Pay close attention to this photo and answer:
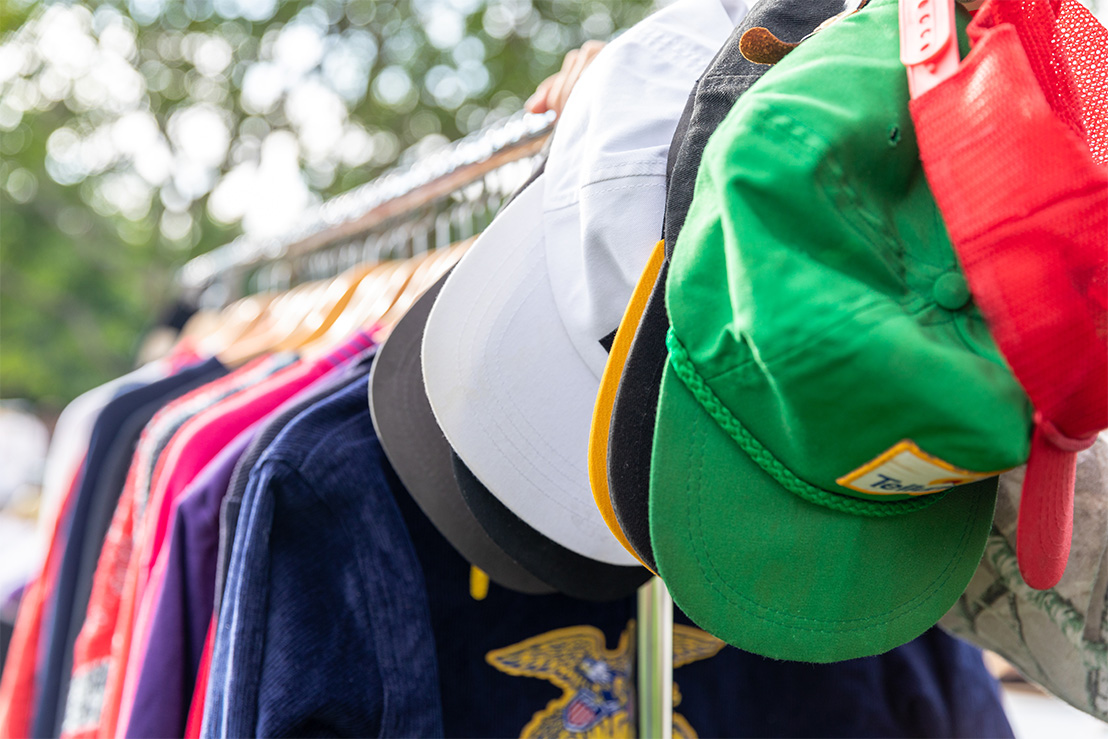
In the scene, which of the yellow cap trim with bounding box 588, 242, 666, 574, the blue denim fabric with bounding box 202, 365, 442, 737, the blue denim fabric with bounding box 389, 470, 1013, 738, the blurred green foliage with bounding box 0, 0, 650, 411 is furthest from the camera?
the blurred green foliage with bounding box 0, 0, 650, 411

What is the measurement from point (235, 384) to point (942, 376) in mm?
743

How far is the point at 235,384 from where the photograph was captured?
0.83m

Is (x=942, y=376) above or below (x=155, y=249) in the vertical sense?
below

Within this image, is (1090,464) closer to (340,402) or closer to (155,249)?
(340,402)

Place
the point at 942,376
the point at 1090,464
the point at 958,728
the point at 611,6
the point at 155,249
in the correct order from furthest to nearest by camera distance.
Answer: the point at 155,249, the point at 611,6, the point at 958,728, the point at 1090,464, the point at 942,376

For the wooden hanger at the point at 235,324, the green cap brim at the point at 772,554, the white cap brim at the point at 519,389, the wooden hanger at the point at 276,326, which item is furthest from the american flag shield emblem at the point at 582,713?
the wooden hanger at the point at 235,324

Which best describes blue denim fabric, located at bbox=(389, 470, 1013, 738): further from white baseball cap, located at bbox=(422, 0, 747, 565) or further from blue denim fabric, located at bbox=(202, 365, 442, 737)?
white baseball cap, located at bbox=(422, 0, 747, 565)

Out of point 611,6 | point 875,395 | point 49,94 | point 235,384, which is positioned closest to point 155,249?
point 49,94

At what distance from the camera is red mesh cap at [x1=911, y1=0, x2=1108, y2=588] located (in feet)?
0.90

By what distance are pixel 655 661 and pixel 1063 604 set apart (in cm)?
29

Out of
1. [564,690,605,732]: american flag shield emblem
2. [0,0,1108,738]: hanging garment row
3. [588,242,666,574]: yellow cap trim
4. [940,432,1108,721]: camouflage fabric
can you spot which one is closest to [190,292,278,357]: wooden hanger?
[0,0,1108,738]: hanging garment row

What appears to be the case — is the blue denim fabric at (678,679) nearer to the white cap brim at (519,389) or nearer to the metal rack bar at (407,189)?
the white cap brim at (519,389)

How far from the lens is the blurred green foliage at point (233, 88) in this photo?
189 inches

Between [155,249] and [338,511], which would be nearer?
[338,511]
